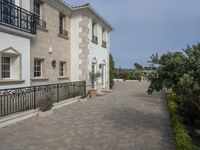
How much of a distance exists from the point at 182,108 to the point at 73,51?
8987 mm

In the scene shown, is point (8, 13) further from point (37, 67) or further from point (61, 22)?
point (61, 22)

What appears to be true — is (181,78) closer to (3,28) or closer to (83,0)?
(3,28)

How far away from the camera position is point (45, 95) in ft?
32.7

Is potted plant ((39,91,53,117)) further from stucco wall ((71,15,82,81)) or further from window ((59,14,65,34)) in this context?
window ((59,14,65,34))

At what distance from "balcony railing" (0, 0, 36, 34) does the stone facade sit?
97 cm

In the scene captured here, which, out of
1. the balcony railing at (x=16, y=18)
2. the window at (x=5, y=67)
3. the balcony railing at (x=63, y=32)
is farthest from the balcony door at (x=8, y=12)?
the balcony railing at (x=63, y=32)

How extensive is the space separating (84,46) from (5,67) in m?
6.22

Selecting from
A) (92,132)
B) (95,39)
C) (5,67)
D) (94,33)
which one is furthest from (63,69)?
(92,132)

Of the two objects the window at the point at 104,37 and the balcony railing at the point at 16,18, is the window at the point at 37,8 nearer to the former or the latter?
the balcony railing at the point at 16,18

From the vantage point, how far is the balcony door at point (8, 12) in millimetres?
8789

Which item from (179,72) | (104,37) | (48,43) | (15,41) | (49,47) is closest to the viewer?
(179,72)

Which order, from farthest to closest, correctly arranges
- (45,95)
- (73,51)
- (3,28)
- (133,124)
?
(73,51), (45,95), (3,28), (133,124)

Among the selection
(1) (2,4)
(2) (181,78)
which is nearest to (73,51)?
(1) (2,4)

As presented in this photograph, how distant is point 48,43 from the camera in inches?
483
